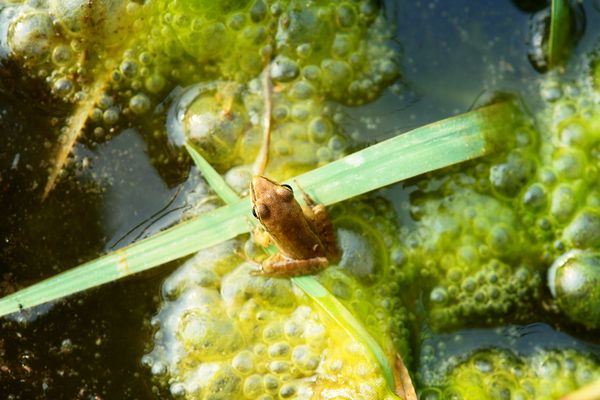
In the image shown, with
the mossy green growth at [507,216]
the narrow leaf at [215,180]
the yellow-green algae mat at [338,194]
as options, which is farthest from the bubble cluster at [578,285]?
the narrow leaf at [215,180]

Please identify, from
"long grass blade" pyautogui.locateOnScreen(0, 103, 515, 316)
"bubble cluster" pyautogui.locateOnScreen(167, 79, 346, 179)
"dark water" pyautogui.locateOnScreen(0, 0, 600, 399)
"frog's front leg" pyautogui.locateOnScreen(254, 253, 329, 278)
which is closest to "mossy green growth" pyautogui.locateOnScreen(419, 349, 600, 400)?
"dark water" pyautogui.locateOnScreen(0, 0, 600, 399)

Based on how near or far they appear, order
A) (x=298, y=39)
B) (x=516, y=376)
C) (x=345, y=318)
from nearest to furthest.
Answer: (x=345, y=318) < (x=516, y=376) < (x=298, y=39)

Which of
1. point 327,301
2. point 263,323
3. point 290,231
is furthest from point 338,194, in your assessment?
point 263,323

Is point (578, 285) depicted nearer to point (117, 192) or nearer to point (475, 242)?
point (475, 242)

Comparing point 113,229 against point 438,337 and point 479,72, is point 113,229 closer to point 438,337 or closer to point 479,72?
point 438,337

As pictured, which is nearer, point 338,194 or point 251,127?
point 338,194

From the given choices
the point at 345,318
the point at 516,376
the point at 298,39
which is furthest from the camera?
the point at 298,39

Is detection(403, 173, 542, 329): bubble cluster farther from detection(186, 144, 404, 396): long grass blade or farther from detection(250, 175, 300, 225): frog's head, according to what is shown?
detection(250, 175, 300, 225): frog's head

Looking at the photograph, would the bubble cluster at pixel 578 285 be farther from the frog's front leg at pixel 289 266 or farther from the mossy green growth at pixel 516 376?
the frog's front leg at pixel 289 266
